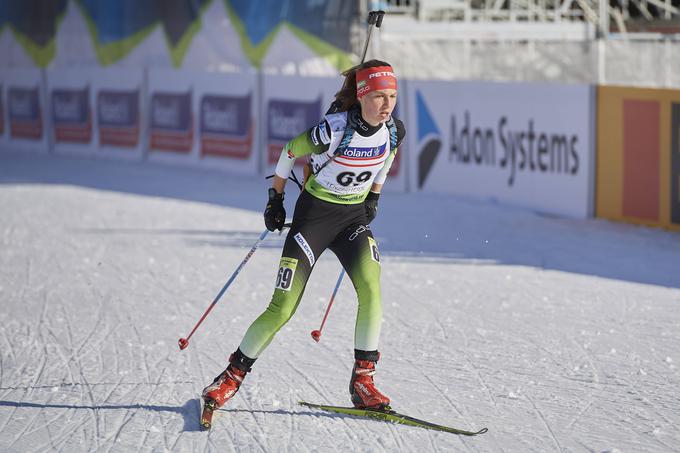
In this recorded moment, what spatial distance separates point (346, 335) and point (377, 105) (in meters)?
2.78

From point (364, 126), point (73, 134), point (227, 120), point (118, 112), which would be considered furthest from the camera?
point (73, 134)

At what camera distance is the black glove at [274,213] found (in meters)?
6.07

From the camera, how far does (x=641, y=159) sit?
42.9 feet

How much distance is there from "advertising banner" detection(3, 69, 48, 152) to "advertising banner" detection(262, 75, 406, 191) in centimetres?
700

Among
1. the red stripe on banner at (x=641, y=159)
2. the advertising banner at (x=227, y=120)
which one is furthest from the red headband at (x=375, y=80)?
the advertising banner at (x=227, y=120)

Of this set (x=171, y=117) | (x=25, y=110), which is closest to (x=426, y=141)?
(x=171, y=117)

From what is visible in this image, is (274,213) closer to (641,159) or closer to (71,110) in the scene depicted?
(641,159)

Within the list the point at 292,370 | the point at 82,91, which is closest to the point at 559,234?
the point at 292,370

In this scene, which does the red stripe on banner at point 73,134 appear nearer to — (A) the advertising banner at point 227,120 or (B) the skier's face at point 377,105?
(A) the advertising banner at point 227,120

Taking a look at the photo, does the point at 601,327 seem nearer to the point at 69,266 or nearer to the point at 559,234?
the point at 559,234

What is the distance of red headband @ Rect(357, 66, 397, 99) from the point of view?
5.91m

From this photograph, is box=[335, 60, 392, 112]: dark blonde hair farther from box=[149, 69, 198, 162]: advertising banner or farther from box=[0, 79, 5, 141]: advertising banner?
box=[0, 79, 5, 141]: advertising banner

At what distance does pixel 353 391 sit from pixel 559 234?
22.8 ft

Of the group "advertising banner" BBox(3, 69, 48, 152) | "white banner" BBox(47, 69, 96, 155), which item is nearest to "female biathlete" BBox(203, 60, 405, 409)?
"white banner" BBox(47, 69, 96, 155)
